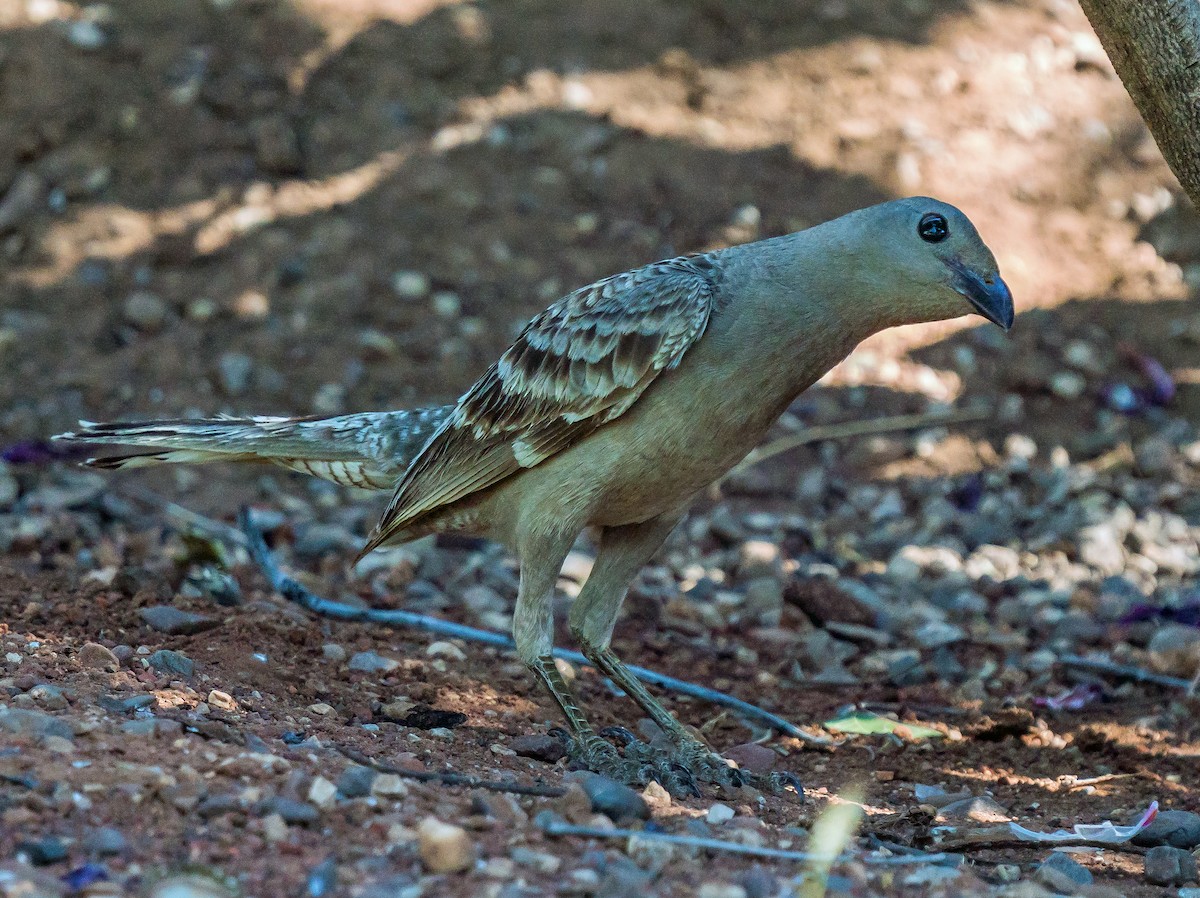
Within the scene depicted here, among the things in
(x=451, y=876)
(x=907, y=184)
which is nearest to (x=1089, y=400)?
(x=907, y=184)

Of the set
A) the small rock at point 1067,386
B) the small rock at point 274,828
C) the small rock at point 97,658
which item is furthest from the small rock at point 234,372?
the small rock at point 274,828

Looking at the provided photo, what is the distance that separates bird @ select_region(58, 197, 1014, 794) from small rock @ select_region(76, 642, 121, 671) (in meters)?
0.93

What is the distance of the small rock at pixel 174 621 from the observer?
4742 mm

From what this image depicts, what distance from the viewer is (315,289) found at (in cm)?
809

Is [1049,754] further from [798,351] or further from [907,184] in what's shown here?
[907,184]

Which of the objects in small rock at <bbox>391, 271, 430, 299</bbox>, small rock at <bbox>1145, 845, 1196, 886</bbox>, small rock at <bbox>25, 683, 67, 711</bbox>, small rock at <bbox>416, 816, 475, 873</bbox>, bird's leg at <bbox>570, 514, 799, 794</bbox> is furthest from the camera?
small rock at <bbox>391, 271, 430, 299</bbox>

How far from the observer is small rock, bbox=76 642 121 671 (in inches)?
162

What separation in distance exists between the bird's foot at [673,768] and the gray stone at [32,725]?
1.53m

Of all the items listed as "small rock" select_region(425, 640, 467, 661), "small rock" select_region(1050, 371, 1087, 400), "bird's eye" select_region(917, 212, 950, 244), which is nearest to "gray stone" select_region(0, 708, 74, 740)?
"small rock" select_region(425, 640, 467, 661)

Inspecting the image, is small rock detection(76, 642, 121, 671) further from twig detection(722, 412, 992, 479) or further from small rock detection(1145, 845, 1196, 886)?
twig detection(722, 412, 992, 479)

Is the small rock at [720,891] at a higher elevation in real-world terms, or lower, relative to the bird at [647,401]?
lower

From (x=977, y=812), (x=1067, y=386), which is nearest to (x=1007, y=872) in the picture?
→ (x=977, y=812)

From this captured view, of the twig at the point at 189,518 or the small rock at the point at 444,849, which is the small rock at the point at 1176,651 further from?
the twig at the point at 189,518

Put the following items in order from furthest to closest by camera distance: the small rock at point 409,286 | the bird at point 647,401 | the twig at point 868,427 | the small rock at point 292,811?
the small rock at point 409,286 < the twig at point 868,427 < the bird at point 647,401 < the small rock at point 292,811
